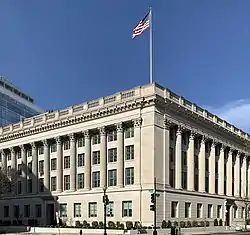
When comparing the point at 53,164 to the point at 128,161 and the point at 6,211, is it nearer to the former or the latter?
the point at 6,211

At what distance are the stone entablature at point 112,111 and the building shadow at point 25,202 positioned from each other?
8395mm

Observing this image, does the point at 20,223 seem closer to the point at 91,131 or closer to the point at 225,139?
the point at 91,131

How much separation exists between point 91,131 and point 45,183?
50.0 ft

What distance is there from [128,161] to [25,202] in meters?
27.6

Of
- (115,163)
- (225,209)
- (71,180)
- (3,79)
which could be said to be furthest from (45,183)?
(3,79)

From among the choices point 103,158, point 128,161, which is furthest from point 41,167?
point 128,161

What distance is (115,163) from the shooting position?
62.8 m

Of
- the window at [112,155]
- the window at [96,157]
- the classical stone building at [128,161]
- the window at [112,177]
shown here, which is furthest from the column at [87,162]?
the window at [112,155]

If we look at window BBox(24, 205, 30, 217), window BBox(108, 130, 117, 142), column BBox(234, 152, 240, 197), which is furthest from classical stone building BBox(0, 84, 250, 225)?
window BBox(24, 205, 30, 217)

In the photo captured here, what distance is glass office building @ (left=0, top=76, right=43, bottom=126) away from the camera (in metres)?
135

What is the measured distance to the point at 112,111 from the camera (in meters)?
63.0

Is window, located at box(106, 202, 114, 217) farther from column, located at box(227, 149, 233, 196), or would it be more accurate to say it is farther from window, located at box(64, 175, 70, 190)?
column, located at box(227, 149, 233, 196)

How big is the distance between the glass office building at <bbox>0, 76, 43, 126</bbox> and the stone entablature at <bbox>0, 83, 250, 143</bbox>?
5196 cm

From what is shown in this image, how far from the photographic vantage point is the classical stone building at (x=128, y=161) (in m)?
58.9
